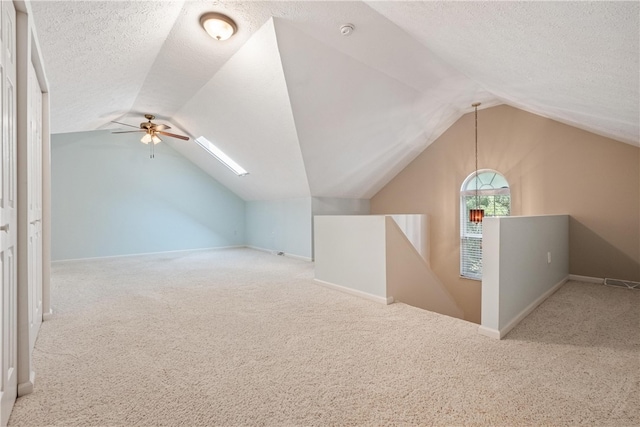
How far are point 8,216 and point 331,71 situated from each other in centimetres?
306

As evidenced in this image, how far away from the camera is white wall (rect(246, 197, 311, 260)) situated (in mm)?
6113

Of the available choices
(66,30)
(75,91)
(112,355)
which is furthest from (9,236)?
(75,91)

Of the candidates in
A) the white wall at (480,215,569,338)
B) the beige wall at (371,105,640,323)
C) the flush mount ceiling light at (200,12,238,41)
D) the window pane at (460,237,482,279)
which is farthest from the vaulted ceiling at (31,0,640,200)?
the window pane at (460,237,482,279)

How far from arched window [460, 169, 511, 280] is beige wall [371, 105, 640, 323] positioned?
11 cm

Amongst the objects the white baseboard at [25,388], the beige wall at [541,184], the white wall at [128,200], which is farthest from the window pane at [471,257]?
the white baseboard at [25,388]

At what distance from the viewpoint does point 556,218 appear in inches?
143

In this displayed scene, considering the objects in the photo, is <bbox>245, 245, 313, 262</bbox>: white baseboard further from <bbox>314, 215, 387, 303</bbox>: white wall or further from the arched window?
the arched window

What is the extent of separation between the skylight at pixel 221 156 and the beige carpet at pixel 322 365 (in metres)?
3.51

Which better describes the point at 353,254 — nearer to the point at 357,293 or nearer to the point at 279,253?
the point at 357,293

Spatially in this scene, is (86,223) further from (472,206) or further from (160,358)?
(472,206)

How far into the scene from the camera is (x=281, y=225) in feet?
22.0

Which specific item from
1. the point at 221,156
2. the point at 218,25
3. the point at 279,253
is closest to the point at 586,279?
the point at 279,253

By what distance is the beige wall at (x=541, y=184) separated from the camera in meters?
3.85

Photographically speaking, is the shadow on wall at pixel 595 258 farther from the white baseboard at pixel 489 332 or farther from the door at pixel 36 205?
Result: the door at pixel 36 205
